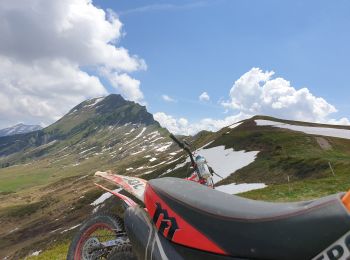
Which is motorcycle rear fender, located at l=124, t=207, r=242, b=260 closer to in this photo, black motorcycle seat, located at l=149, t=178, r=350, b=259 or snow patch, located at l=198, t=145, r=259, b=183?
black motorcycle seat, located at l=149, t=178, r=350, b=259

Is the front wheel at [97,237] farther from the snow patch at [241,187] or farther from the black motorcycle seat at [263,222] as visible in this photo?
the snow patch at [241,187]

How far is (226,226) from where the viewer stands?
3.81m

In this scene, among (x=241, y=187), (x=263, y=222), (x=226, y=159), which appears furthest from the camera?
(x=226, y=159)

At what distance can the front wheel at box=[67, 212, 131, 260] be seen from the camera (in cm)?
629

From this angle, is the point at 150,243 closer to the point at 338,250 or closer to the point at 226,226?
the point at 226,226

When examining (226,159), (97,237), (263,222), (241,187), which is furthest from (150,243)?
(226,159)

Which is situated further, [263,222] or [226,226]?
[226,226]

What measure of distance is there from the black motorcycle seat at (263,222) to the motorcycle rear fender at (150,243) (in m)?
0.27

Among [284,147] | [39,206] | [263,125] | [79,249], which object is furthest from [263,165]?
[39,206]

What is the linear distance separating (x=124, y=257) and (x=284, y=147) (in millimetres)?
52325

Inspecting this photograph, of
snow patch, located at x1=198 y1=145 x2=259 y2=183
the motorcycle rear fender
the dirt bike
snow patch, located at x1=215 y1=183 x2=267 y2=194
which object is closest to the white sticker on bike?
the dirt bike

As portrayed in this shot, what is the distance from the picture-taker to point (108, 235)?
21.3 feet

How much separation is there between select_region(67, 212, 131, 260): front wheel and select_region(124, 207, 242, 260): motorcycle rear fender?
79 cm

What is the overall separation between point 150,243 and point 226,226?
4.33 feet
